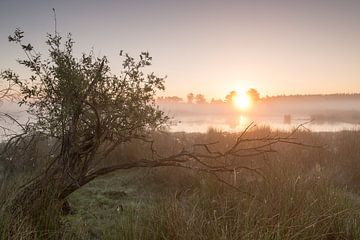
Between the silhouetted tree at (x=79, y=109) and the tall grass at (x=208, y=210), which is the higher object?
the silhouetted tree at (x=79, y=109)

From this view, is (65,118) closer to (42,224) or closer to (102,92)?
(102,92)

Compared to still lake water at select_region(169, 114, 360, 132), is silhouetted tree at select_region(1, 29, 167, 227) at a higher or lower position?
higher

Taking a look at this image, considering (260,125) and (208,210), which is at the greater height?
(260,125)

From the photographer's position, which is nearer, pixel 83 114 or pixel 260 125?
pixel 83 114

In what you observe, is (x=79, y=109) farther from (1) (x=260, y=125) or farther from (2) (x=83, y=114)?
(1) (x=260, y=125)

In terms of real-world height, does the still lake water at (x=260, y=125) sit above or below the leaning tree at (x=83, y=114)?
below

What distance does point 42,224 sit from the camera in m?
4.60

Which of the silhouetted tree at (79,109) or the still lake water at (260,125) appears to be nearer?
the silhouetted tree at (79,109)

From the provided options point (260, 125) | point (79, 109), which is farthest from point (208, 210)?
point (260, 125)

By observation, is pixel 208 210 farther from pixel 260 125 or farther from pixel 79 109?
pixel 260 125

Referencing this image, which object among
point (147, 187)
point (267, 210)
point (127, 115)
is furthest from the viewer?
point (147, 187)

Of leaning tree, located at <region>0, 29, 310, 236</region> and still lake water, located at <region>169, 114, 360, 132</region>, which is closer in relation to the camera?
leaning tree, located at <region>0, 29, 310, 236</region>

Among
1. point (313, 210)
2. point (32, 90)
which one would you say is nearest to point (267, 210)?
point (313, 210)

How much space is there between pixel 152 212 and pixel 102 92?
1.98 meters
